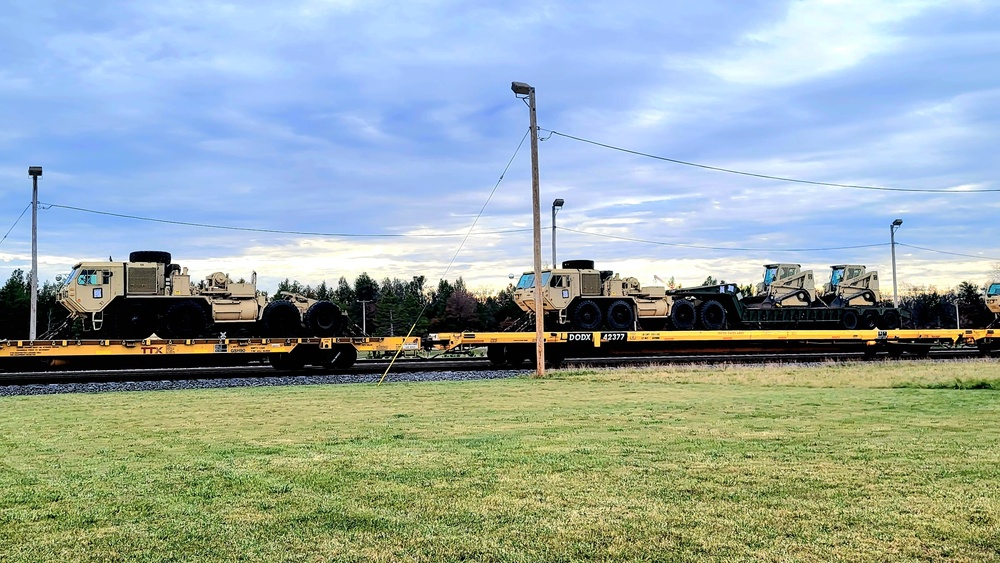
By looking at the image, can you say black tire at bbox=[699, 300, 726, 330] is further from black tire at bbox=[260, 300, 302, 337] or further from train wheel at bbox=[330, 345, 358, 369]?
black tire at bbox=[260, 300, 302, 337]

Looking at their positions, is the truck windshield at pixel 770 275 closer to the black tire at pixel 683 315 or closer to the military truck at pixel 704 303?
the military truck at pixel 704 303

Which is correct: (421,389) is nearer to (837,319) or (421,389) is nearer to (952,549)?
(952,549)

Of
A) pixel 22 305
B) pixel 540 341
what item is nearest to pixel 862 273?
pixel 540 341

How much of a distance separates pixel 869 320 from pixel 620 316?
11.9m

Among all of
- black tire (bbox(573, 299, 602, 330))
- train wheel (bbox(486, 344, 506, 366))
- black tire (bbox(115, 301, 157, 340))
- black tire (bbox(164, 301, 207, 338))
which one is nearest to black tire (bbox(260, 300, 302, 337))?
black tire (bbox(164, 301, 207, 338))

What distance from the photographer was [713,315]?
30.1 metres

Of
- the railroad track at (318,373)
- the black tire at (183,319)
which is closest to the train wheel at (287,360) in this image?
the railroad track at (318,373)

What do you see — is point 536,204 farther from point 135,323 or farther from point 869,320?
point 869,320

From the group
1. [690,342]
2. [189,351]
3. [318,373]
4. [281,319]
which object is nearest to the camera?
[189,351]

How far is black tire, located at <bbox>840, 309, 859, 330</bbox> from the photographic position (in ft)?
107

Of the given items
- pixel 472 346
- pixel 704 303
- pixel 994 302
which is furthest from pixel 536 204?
pixel 994 302

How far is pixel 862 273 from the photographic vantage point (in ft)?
112

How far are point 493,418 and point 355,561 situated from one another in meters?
6.56

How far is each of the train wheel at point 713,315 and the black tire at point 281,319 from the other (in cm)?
1482
